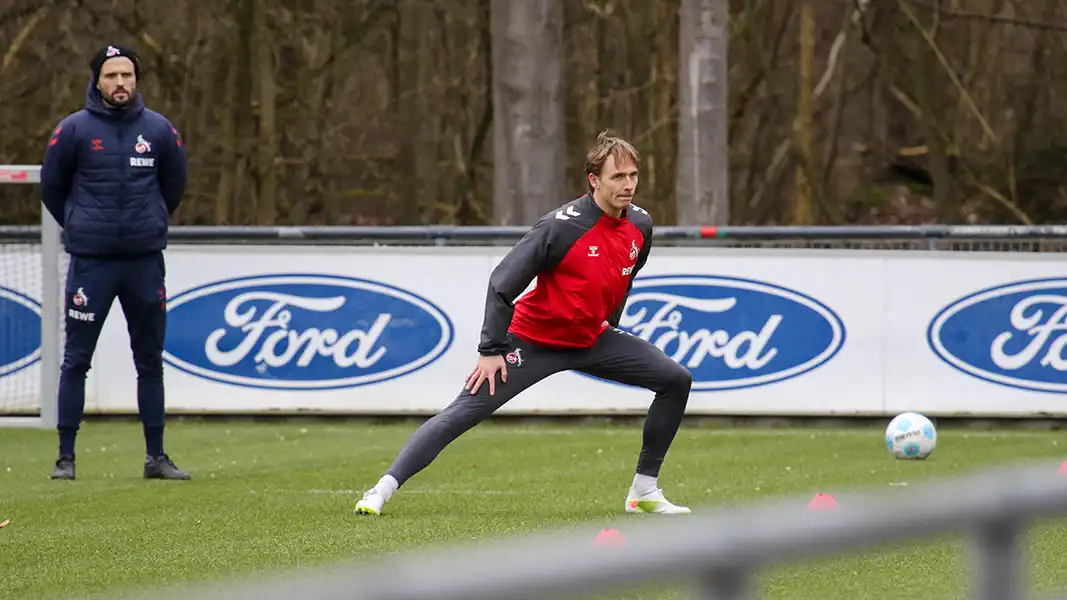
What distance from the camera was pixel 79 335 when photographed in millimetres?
9438

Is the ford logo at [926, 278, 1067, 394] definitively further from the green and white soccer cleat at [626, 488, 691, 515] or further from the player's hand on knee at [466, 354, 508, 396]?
the player's hand on knee at [466, 354, 508, 396]

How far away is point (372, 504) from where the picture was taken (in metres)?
7.72

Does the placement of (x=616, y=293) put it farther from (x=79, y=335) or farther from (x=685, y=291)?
(x=685, y=291)

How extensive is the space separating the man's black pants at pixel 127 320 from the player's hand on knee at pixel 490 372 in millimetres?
2417

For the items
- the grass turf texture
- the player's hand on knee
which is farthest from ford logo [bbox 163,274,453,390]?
the player's hand on knee

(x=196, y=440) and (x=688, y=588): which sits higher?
(x=688, y=588)

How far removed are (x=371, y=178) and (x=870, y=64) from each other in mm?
10863

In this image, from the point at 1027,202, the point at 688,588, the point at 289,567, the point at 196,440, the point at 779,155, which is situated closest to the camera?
the point at 688,588

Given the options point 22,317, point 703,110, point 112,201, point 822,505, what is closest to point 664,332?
point 703,110

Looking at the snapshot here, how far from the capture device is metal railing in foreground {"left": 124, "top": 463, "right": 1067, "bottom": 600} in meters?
1.90

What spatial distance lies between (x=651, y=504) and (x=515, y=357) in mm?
891

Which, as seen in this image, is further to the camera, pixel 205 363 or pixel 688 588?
pixel 205 363

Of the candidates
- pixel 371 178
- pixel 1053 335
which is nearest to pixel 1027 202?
pixel 371 178

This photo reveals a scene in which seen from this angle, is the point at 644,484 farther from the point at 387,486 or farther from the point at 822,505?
the point at 822,505
